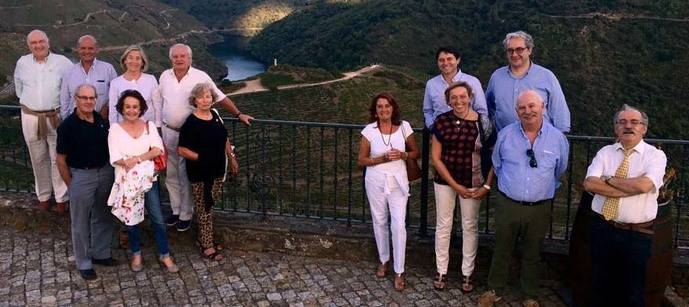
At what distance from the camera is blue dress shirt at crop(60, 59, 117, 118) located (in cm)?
554

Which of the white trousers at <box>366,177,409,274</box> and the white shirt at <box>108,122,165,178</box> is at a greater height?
the white shirt at <box>108,122,165,178</box>

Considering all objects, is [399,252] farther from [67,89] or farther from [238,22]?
[238,22]

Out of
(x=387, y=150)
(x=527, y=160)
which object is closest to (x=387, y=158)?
(x=387, y=150)

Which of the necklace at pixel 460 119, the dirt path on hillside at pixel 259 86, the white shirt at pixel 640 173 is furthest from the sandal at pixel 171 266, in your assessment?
the dirt path on hillside at pixel 259 86

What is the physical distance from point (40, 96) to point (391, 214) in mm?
3432

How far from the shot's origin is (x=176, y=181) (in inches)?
225

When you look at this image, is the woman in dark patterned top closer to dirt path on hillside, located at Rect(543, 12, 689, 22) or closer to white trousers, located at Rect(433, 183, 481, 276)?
white trousers, located at Rect(433, 183, 481, 276)

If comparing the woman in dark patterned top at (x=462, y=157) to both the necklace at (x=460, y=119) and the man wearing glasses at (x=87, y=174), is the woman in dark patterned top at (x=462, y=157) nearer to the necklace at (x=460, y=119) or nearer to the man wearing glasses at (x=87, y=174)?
the necklace at (x=460, y=119)

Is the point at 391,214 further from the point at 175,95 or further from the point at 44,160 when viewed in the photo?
the point at 44,160

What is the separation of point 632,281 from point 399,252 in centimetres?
176

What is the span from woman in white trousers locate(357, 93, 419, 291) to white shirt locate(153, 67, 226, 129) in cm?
141

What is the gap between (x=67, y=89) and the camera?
5582 millimetres

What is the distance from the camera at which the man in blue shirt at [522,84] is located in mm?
4618

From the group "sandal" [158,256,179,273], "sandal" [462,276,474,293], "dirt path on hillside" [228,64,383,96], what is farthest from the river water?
"sandal" [462,276,474,293]
